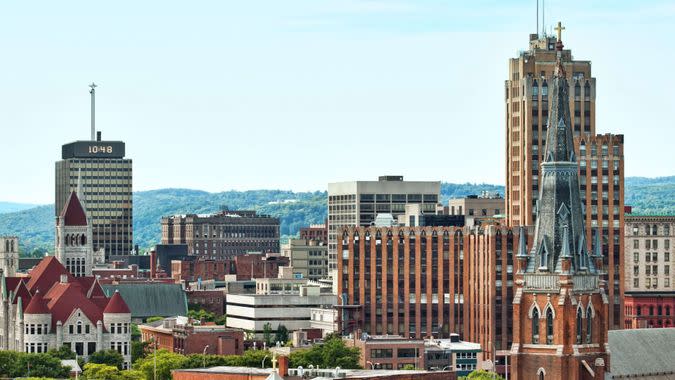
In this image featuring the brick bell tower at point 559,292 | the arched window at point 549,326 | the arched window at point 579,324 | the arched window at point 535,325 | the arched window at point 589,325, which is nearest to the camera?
the brick bell tower at point 559,292

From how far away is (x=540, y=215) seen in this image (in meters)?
190

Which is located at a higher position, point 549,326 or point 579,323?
point 579,323

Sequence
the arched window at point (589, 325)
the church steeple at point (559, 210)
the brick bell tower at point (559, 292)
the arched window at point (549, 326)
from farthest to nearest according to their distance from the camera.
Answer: the church steeple at point (559, 210) → the arched window at point (589, 325) → the arched window at point (549, 326) → the brick bell tower at point (559, 292)

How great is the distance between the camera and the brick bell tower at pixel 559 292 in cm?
18650

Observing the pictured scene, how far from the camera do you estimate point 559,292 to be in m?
187

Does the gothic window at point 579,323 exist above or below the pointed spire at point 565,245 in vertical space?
below

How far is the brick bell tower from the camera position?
186m

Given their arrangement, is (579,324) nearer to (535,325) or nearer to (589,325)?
(589,325)

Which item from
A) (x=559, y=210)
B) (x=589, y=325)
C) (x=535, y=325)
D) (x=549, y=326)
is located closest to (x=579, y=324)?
(x=589, y=325)

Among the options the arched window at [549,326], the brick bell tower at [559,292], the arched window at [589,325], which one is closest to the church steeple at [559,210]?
the brick bell tower at [559,292]

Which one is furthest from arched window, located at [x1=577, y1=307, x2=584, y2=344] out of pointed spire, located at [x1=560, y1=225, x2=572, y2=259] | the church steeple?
pointed spire, located at [x1=560, y1=225, x2=572, y2=259]

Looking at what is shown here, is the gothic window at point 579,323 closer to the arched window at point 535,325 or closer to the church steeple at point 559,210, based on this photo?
the arched window at point 535,325

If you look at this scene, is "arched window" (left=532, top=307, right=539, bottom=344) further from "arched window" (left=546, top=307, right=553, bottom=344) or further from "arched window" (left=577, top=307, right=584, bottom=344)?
"arched window" (left=577, top=307, right=584, bottom=344)

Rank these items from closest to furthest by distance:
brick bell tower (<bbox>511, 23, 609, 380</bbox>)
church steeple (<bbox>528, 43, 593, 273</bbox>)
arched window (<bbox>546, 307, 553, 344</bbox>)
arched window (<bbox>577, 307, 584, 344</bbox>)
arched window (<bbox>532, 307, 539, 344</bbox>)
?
brick bell tower (<bbox>511, 23, 609, 380</bbox>), arched window (<bbox>577, 307, 584, 344</bbox>), arched window (<bbox>546, 307, 553, 344</bbox>), church steeple (<bbox>528, 43, 593, 273</bbox>), arched window (<bbox>532, 307, 539, 344</bbox>)
